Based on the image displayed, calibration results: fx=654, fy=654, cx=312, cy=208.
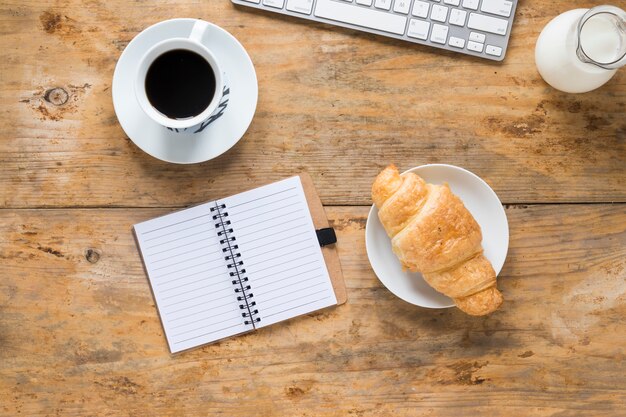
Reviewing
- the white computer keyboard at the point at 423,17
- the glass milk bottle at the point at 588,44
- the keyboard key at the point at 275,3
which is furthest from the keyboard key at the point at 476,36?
the keyboard key at the point at 275,3

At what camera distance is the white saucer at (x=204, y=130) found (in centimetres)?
116

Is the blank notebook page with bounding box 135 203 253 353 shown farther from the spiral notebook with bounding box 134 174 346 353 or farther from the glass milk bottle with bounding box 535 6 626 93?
the glass milk bottle with bounding box 535 6 626 93

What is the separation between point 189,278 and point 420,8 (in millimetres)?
676

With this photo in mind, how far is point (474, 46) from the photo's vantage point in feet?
4.07

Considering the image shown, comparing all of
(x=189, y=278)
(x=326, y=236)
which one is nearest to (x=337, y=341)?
(x=326, y=236)

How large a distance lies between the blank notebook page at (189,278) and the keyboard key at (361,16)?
43cm

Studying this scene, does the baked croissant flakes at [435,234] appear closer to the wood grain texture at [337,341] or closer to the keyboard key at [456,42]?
the wood grain texture at [337,341]

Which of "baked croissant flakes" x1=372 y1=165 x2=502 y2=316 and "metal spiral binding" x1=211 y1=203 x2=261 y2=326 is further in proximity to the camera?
"metal spiral binding" x1=211 y1=203 x2=261 y2=326

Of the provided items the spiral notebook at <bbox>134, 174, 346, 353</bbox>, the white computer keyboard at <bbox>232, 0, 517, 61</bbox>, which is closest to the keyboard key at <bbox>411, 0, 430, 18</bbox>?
the white computer keyboard at <bbox>232, 0, 517, 61</bbox>

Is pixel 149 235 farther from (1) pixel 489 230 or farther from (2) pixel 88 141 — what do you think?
(1) pixel 489 230

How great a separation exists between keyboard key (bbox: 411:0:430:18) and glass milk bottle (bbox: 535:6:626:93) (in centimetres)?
24

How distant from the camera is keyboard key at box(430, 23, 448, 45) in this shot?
1.23m

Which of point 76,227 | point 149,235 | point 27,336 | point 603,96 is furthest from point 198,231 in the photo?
point 603,96

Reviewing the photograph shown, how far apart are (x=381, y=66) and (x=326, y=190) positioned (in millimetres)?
262
